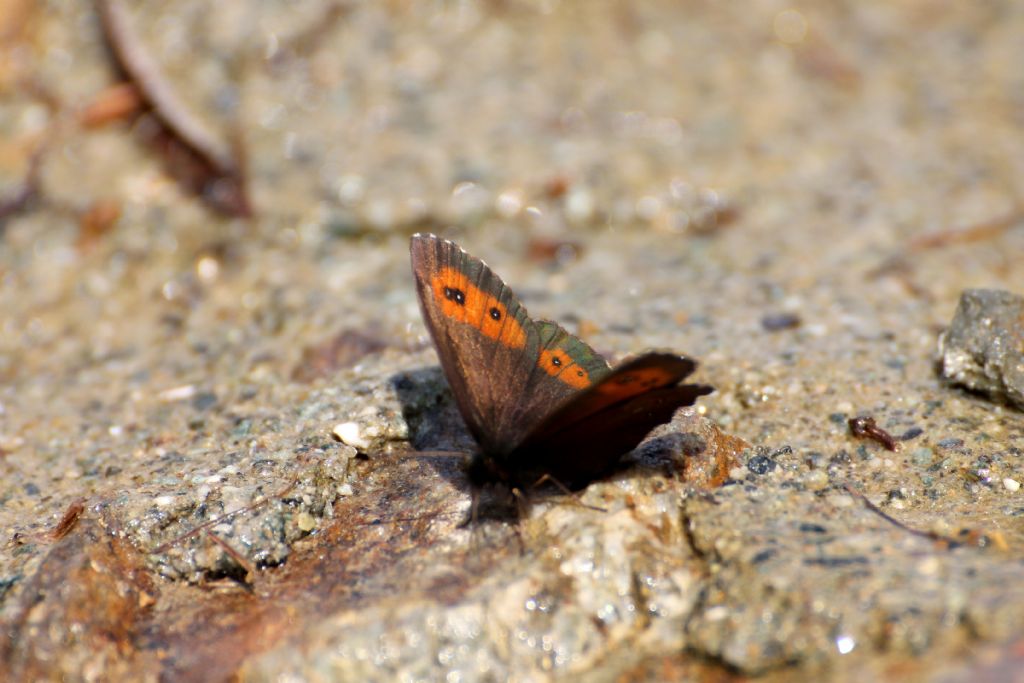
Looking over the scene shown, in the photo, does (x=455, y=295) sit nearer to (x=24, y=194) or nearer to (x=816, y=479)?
(x=816, y=479)

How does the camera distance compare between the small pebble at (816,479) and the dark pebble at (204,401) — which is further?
the dark pebble at (204,401)

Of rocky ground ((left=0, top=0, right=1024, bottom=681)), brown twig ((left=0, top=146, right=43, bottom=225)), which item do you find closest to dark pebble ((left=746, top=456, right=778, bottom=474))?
rocky ground ((left=0, top=0, right=1024, bottom=681))

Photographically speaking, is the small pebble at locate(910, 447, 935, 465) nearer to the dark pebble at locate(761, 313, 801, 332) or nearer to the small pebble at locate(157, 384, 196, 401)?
the dark pebble at locate(761, 313, 801, 332)

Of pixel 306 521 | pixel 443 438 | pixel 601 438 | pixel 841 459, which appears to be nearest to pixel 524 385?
pixel 601 438

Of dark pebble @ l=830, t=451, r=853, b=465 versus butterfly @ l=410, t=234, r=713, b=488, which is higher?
butterfly @ l=410, t=234, r=713, b=488

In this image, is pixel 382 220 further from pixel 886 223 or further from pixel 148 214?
pixel 886 223

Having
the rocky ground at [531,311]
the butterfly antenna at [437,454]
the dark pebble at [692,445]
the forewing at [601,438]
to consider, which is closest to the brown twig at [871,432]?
the rocky ground at [531,311]

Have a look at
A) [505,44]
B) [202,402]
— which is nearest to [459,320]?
[202,402]

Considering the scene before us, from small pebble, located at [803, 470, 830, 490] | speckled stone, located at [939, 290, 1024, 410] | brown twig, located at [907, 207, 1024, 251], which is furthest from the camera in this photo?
brown twig, located at [907, 207, 1024, 251]

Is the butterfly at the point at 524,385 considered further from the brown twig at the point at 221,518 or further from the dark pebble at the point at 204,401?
the dark pebble at the point at 204,401
